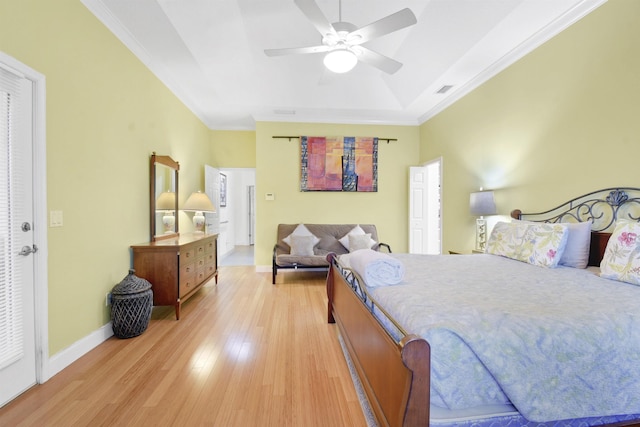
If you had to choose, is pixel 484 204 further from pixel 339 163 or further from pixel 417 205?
pixel 339 163

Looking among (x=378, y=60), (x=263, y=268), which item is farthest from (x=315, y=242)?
(x=378, y=60)

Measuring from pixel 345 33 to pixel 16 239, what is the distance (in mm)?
2800

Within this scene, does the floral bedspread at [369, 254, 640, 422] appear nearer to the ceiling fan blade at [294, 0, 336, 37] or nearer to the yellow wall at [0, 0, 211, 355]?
the ceiling fan blade at [294, 0, 336, 37]

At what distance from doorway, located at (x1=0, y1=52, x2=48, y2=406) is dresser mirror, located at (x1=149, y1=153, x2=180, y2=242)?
4.88ft

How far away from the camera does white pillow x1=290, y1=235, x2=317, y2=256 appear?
4609 mm

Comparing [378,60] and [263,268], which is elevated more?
[378,60]

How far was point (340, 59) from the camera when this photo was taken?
242 centimetres

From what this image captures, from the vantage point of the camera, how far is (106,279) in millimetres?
2551

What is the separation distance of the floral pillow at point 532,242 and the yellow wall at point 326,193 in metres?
2.74

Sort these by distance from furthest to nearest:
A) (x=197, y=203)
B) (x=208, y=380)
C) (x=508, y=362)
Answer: (x=197, y=203)
(x=208, y=380)
(x=508, y=362)

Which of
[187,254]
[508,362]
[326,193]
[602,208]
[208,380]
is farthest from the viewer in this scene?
[326,193]

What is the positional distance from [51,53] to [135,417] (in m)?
2.53

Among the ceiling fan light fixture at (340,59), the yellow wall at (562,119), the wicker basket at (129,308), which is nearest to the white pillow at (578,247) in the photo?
the yellow wall at (562,119)

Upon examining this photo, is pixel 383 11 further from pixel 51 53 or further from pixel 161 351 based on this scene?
pixel 161 351
